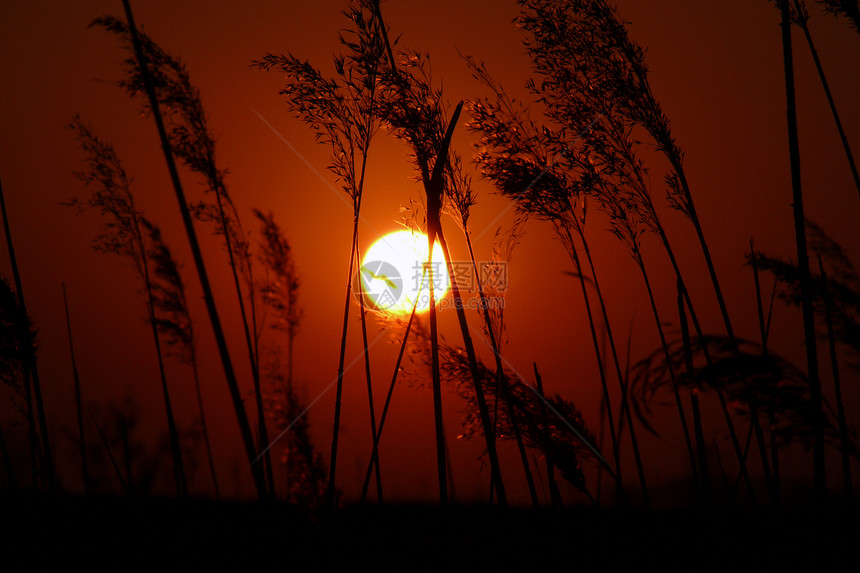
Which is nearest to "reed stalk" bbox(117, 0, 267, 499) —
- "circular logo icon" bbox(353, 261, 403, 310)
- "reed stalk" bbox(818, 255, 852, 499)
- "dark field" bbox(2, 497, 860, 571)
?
"dark field" bbox(2, 497, 860, 571)

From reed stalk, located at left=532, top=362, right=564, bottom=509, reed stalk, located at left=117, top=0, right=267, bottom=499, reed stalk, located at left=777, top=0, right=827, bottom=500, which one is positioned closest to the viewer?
reed stalk, located at left=117, top=0, right=267, bottom=499

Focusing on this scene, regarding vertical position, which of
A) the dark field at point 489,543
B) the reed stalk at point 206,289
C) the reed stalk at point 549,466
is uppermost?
the reed stalk at point 206,289

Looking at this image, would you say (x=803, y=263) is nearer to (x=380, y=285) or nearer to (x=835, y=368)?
(x=835, y=368)

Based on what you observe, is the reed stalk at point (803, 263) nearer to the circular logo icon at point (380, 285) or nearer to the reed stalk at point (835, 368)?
the reed stalk at point (835, 368)

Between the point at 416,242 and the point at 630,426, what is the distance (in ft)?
5.04

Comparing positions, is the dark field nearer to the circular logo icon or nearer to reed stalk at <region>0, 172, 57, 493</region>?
reed stalk at <region>0, 172, 57, 493</region>

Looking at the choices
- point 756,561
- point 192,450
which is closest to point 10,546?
point 192,450

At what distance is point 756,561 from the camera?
173 centimetres

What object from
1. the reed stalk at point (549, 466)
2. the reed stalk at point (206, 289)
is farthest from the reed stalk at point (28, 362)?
the reed stalk at point (549, 466)

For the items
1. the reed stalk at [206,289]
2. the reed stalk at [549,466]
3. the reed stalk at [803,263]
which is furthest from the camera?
the reed stalk at [549,466]

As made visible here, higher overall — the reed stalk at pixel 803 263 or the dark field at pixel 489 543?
the reed stalk at pixel 803 263

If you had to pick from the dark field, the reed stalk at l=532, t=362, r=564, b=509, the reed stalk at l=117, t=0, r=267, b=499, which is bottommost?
the dark field

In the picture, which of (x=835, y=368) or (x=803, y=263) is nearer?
(x=803, y=263)

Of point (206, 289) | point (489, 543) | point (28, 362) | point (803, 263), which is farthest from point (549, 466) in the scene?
point (28, 362)
